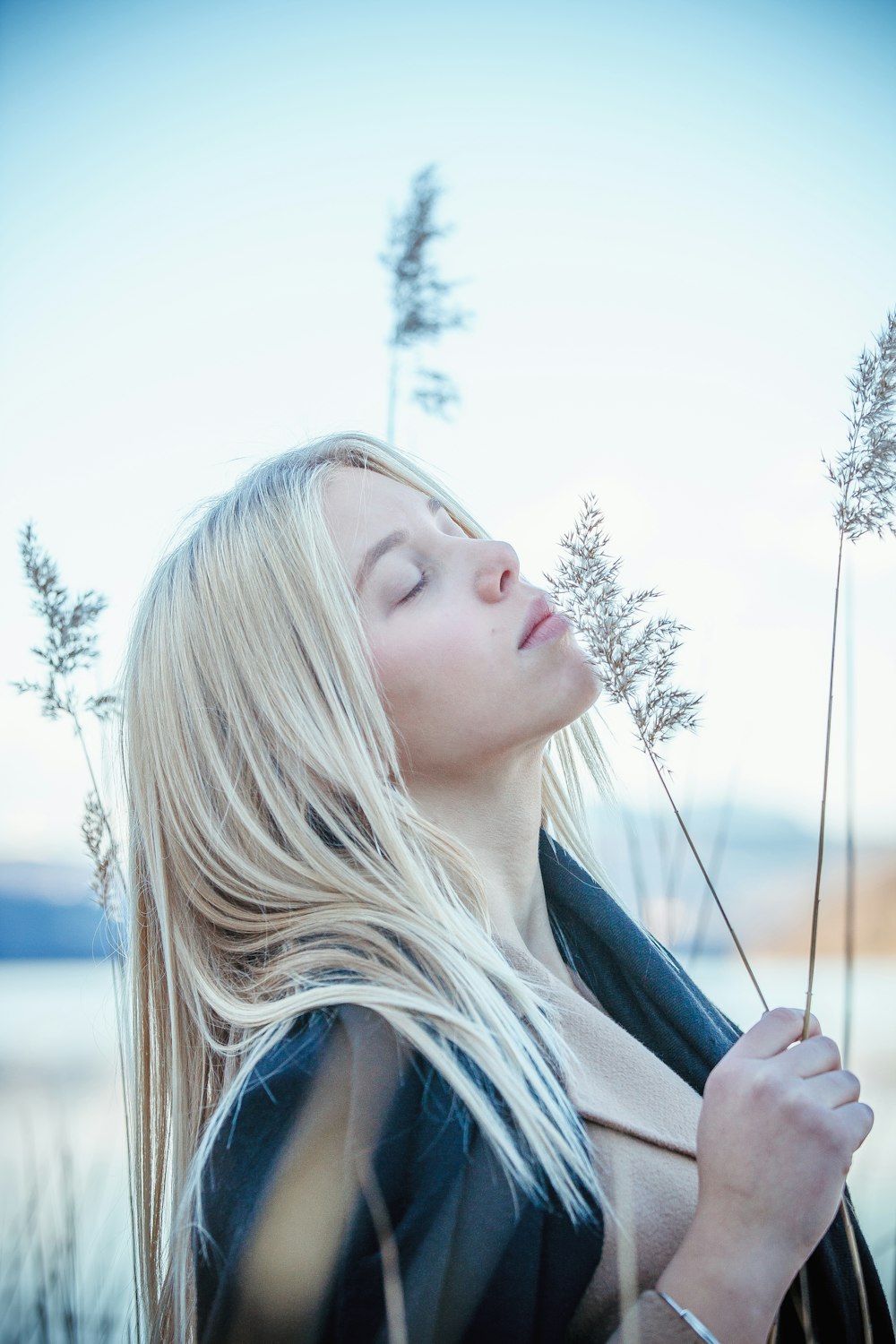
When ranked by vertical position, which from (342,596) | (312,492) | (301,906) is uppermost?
(312,492)

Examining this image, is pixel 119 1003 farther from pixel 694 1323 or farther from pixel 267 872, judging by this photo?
pixel 694 1323

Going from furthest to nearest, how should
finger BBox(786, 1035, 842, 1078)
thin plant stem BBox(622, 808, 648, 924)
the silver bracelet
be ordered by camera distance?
1. thin plant stem BBox(622, 808, 648, 924)
2. finger BBox(786, 1035, 842, 1078)
3. the silver bracelet

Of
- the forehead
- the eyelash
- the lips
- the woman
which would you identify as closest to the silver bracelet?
the woman

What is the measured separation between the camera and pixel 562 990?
61.4 inches

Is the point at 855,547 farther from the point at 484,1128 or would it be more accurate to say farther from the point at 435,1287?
the point at 435,1287

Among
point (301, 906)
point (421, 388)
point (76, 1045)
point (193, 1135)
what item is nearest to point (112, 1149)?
point (193, 1135)

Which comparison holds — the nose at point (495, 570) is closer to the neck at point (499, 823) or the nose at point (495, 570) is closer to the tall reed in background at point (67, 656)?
the neck at point (499, 823)

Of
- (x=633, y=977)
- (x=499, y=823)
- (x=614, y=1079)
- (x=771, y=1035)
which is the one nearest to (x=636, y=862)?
(x=633, y=977)

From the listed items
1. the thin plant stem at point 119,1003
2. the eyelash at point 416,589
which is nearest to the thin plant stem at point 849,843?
the eyelash at point 416,589

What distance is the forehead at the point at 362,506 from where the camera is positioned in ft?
5.66

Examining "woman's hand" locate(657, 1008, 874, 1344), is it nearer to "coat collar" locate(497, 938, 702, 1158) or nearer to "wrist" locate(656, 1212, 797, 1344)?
"wrist" locate(656, 1212, 797, 1344)

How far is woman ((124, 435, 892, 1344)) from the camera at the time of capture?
1070mm

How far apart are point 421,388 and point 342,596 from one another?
1.86ft

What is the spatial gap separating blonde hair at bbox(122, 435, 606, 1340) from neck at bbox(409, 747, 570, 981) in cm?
9
